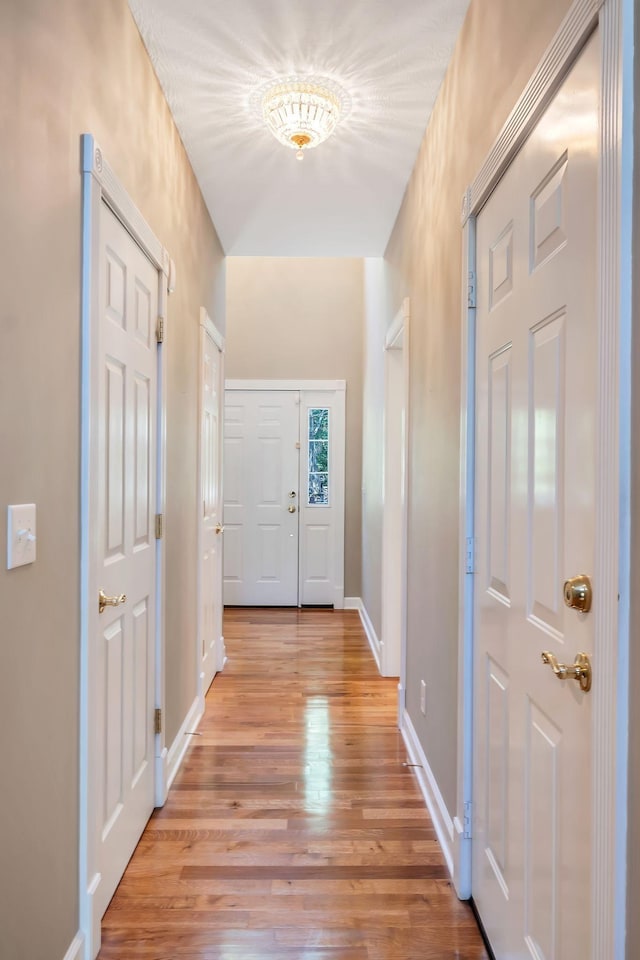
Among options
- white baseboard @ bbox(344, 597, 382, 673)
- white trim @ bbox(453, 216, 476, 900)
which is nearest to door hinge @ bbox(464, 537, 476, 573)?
white trim @ bbox(453, 216, 476, 900)

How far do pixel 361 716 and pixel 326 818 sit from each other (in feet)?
3.29

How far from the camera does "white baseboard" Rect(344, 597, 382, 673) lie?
410 centimetres

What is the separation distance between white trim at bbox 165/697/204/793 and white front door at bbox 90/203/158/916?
205 mm

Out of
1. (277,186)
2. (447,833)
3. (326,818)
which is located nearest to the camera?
(447,833)

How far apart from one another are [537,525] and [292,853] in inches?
57.8

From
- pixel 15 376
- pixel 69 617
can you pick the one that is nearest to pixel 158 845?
pixel 69 617

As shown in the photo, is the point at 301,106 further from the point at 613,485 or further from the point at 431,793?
the point at 431,793

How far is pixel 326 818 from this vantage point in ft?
7.49

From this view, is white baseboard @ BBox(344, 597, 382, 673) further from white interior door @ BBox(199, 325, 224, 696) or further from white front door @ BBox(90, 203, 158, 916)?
white front door @ BBox(90, 203, 158, 916)

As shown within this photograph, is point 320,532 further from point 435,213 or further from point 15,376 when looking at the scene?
point 15,376

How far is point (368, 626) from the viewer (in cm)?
494

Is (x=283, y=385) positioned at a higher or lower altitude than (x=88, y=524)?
higher

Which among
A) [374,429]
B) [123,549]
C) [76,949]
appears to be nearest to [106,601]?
[123,549]

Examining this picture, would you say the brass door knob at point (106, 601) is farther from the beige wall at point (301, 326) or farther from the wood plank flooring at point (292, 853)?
the beige wall at point (301, 326)
